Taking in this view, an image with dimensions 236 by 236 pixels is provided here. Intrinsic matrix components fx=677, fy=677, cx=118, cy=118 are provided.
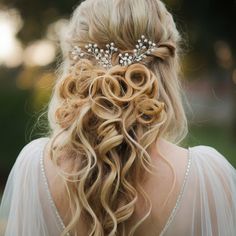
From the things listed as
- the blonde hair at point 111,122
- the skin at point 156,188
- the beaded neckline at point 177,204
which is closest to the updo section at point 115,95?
the blonde hair at point 111,122

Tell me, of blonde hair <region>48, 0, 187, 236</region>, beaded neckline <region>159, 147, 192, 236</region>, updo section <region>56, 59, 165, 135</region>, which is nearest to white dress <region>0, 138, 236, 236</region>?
beaded neckline <region>159, 147, 192, 236</region>

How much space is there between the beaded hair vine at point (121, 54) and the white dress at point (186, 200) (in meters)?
0.48

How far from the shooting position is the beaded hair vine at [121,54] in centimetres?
313

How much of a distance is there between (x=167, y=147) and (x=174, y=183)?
6.9 inches

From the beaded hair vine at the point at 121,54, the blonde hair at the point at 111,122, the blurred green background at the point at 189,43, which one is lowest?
the blonde hair at the point at 111,122

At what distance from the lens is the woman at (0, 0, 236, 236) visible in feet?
10.2

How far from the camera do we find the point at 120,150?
3.14 meters

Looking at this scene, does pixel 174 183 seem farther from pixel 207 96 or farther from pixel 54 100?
pixel 207 96

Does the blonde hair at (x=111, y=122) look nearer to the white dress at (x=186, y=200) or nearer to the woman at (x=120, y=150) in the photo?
the woman at (x=120, y=150)

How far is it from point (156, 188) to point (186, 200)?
6.7 inches

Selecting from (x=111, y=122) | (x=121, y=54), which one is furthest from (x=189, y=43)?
(x=111, y=122)

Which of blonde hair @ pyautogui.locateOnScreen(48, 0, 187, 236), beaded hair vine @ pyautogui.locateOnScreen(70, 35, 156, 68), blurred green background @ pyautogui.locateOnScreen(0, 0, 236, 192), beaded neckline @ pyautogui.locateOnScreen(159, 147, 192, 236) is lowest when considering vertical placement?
beaded neckline @ pyautogui.locateOnScreen(159, 147, 192, 236)

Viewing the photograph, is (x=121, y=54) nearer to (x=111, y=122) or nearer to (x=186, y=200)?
(x=111, y=122)

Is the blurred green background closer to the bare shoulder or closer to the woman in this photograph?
the woman
